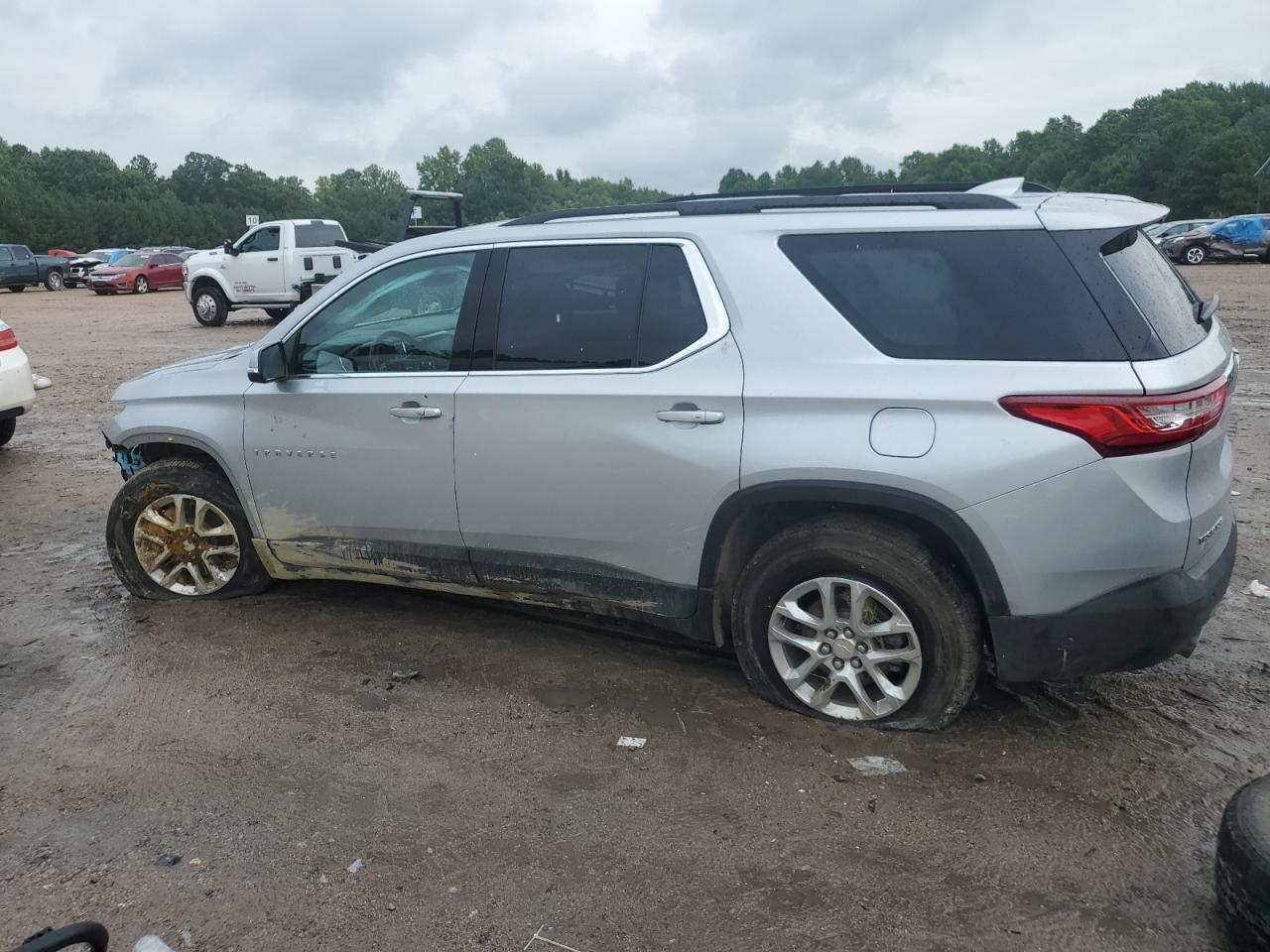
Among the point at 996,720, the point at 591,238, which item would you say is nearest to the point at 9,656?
the point at 591,238

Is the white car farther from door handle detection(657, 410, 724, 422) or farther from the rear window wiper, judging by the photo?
the rear window wiper

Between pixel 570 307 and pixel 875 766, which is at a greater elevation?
pixel 570 307

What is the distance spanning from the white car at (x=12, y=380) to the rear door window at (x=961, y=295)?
A: 7.34 meters

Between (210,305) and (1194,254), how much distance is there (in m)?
28.5

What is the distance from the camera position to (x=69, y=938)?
1946 millimetres

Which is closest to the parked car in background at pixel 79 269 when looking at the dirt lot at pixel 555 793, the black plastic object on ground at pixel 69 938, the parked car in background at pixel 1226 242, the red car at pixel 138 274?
the red car at pixel 138 274

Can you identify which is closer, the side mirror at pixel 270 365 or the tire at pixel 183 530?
the side mirror at pixel 270 365

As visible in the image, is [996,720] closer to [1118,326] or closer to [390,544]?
[1118,326]

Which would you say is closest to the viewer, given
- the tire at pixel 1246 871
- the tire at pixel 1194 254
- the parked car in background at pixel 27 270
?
the tire at pixel 1246 871

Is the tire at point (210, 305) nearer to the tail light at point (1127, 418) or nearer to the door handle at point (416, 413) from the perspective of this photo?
the door handle at point (416, 413)

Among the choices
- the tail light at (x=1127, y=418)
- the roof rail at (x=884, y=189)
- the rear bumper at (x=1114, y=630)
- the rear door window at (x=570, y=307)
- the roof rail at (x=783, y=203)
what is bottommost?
the rear bumper at (x=1114, y=630)

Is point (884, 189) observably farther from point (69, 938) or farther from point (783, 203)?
point (69, 938)

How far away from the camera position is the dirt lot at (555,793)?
274 centimetres

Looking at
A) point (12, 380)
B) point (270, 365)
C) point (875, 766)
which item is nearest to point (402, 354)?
point (270, 365)
